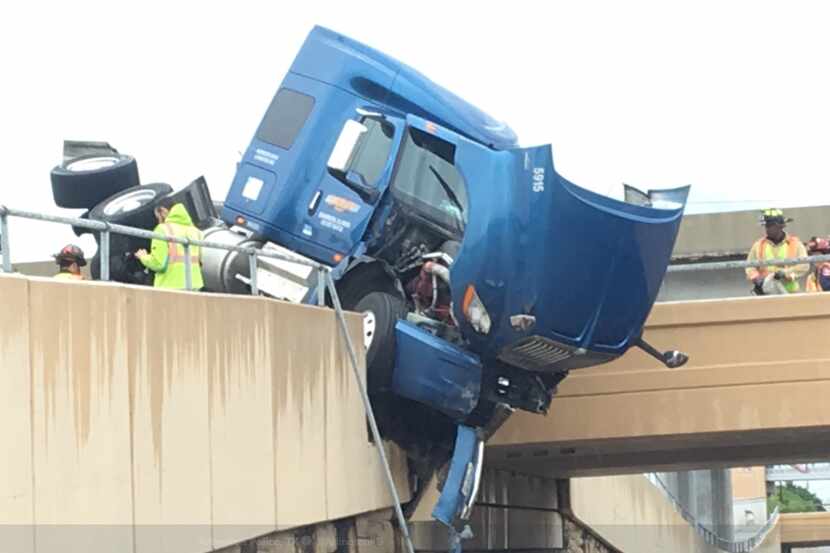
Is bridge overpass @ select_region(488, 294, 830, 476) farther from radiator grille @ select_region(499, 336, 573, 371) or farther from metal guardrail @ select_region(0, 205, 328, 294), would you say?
metal guardrail @ select_region(0, 205, 328, 294)

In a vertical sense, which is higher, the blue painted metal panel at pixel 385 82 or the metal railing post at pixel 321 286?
the blue painted metal panel at pixel 385 82

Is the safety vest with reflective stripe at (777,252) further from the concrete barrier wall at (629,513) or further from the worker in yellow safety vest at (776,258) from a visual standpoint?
the concrete barrier wall at (629,513)

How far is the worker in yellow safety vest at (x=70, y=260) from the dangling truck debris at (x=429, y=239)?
1.15 m

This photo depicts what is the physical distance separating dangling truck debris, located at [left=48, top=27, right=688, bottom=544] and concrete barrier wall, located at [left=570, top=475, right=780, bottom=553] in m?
9.76

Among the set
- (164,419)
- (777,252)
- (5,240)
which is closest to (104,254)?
(164,419)

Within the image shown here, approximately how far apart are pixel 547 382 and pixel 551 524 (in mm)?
8526

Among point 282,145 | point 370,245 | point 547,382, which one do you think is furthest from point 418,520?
point 282,145

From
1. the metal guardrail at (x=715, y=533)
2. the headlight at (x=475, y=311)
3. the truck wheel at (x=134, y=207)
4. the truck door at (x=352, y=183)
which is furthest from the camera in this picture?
the metal guardrail at (x=715, y=533)

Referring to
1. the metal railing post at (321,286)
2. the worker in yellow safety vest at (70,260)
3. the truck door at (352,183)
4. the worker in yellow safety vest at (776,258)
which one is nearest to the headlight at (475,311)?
the metal railing post at (321,286)

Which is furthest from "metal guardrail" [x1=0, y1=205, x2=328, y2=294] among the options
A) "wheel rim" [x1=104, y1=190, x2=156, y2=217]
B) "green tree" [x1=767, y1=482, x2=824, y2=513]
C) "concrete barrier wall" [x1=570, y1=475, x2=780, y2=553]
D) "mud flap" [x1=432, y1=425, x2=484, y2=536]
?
"green tree" [x1=767, y1=482, x2=824, y2=513]

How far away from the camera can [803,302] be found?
16094mm

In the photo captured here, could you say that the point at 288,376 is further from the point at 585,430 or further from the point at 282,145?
the point at 585,430

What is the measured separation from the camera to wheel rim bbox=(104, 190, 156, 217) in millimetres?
14430

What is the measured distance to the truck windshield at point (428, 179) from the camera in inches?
543
